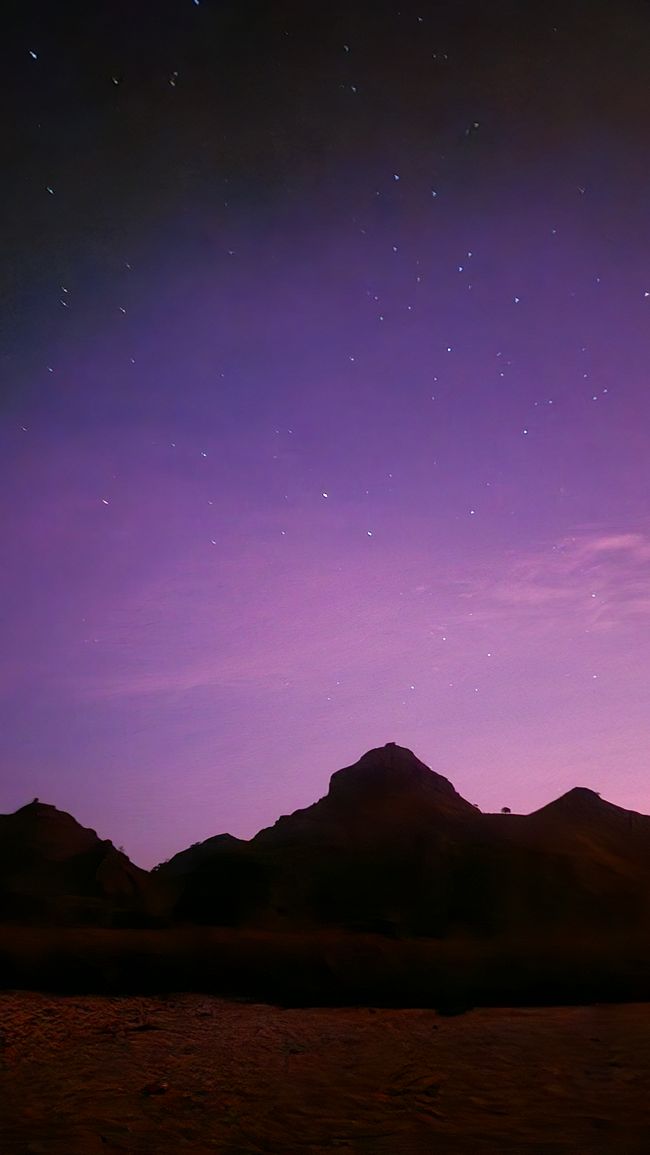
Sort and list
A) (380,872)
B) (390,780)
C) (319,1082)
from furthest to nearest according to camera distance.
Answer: (390,780) < (380,872) < (319,1082)

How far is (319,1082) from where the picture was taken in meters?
9.91

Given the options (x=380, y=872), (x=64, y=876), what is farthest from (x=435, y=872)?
(x=64, y=876)

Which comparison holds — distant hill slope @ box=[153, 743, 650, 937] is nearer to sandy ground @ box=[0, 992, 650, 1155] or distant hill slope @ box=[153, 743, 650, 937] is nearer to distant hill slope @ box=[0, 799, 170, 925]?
distant hill slope @ box=[0, 799, 170, 925]

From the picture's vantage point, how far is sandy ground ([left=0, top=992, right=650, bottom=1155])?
7327 millimetres

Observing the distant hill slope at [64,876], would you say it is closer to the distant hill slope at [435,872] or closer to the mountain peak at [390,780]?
the distant hill slope at [435,872]

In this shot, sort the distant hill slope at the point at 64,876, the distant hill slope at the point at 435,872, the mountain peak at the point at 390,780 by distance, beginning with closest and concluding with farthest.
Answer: the distant hill slope at the point at 435,872 < the distant hill slope at the point at 64,876 < the mountain peak at the point at 390,780

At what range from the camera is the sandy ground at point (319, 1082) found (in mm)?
7327

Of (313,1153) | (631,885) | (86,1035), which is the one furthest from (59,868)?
(313,1153)

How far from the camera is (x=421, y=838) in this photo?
33.4 meters

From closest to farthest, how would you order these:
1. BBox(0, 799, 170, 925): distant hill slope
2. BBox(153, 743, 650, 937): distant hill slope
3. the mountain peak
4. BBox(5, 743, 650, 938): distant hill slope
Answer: BBox(153, 743, 650, 937): distant hill slope < BBox(5, 743, 650, 938): distant hill slope < BBox(0, 799, 170, 925): distant hill slope < the mountain peak

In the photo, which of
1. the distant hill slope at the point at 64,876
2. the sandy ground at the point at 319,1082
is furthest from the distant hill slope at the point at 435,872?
the sandy ground at the point at 319,1082

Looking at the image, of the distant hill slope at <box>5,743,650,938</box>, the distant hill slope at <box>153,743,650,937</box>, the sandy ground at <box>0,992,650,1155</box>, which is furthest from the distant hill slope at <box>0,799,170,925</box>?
the sandy ground at <box>0,992,650,1155</box>

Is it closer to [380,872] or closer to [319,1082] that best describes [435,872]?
[380,872]

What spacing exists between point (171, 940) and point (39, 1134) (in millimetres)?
16527
